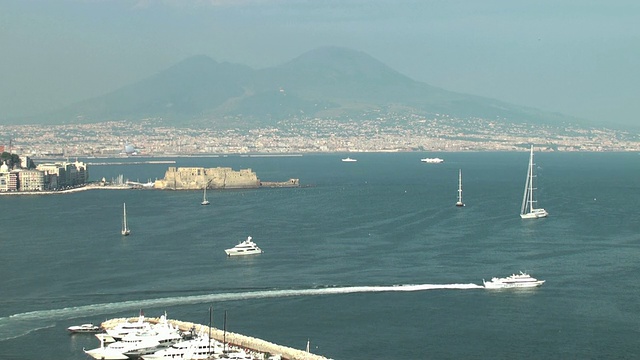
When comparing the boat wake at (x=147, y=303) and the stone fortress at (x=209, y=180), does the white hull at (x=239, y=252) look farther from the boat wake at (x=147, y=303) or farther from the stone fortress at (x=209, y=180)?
the stone fortress at (x=209, y=180)

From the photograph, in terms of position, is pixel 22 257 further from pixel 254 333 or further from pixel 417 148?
pixel 417 148

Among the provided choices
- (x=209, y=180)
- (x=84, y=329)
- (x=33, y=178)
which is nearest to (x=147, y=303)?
(x=84, y=329)

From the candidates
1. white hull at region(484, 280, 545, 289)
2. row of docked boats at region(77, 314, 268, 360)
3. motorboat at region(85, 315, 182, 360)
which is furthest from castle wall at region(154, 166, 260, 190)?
motorboat at region(85, 315, 182, 360)

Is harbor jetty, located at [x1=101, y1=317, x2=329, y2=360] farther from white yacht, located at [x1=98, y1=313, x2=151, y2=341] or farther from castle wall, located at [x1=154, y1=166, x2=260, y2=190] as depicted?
castle wall, located at [x1=154, y1=166, x2=260, y2=190]

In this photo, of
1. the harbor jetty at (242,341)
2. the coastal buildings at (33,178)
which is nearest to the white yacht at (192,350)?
the harbor jetty at (242,341)

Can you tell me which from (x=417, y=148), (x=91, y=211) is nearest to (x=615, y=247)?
(x=91, y=211)
